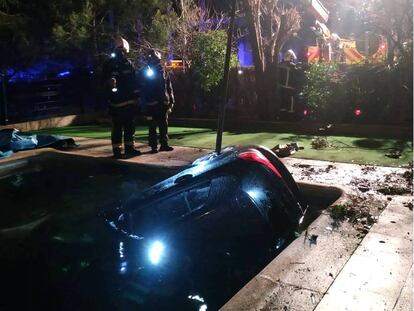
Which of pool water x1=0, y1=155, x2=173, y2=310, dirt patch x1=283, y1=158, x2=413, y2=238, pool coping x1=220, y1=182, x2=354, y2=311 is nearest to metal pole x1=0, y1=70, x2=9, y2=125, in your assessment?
pool water x1=0, y1=155, x2=173, y2=310

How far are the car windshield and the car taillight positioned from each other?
18.9 inches

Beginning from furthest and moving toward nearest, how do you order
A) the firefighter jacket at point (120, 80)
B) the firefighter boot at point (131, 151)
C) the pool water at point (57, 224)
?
1. the firefighter boot at point (131, 151)
2. the firefighter jacket at point (120, 80)
3. the pool water at point (57, 224)

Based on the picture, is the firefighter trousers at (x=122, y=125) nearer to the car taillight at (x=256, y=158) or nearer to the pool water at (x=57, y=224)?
the pool water at (x=57, y=224)

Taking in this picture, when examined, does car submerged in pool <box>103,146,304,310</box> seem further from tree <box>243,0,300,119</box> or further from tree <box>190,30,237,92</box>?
tree <box>190,30,237,92</box>

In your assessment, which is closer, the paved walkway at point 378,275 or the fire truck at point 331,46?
the paved walkway at point 378,275

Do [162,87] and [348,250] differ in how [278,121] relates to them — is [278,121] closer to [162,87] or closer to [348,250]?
[162,87]

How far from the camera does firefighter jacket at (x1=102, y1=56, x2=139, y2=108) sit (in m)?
8.09

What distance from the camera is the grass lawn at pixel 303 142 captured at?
8.05 metres

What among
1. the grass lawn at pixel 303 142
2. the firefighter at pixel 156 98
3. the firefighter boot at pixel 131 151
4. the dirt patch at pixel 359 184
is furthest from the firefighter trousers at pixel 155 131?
the dirt patch at pixel 359 184

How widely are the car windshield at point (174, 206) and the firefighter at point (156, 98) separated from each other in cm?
459

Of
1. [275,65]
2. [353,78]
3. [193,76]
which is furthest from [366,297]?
[193,76]

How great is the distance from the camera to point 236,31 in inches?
669

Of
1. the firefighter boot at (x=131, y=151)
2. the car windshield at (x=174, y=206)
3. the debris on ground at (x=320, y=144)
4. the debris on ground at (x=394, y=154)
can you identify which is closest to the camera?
the car windshield at (x=174, y=206)

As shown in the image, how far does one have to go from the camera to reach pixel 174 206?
13.6 ft
